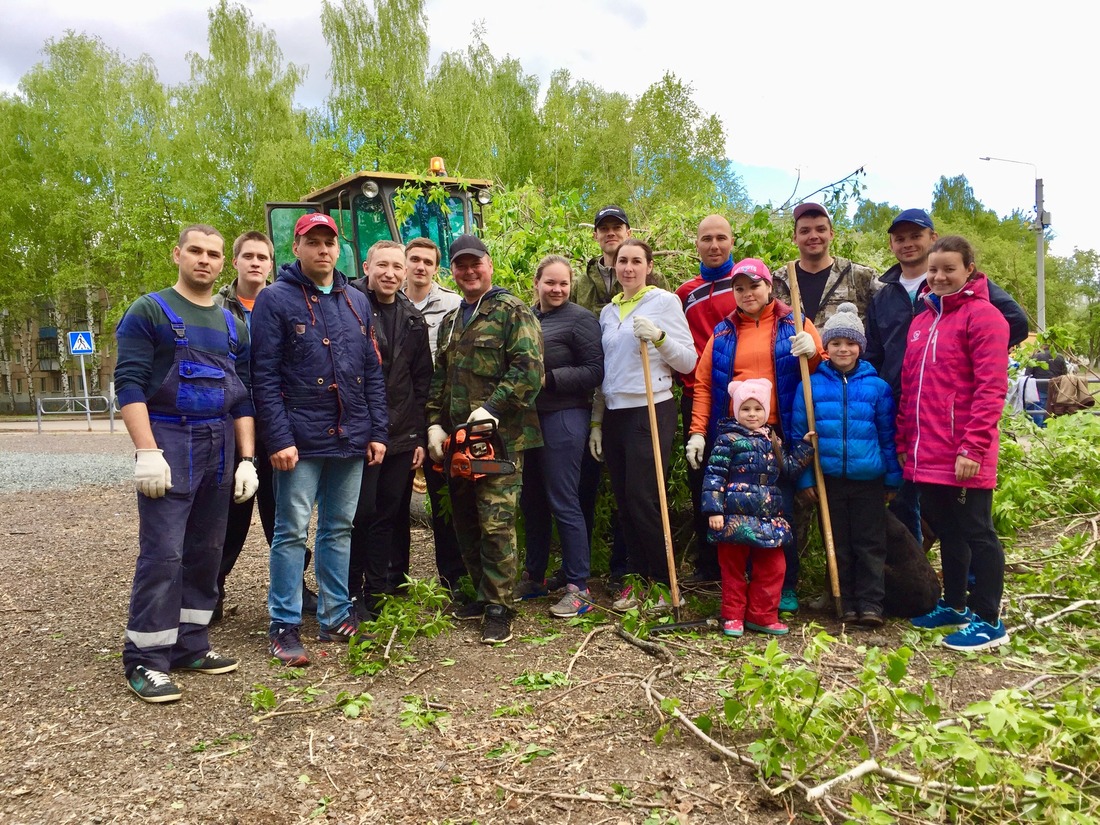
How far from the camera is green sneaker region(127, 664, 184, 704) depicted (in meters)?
3.42

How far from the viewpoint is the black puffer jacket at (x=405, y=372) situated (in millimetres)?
4375

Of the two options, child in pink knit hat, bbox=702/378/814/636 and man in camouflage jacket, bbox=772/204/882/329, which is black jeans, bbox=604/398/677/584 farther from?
man in camouflage jacket, bbox=772/204/882/329

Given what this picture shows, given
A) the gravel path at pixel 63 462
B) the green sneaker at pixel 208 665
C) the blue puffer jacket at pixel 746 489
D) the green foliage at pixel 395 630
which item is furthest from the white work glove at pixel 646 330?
the gravel path at pixel 63 462

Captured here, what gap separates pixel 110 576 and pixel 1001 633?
562 cm

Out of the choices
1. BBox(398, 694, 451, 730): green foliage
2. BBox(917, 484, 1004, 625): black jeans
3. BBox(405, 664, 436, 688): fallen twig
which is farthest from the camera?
BBox(917, 484, 1004, 625): black jeans

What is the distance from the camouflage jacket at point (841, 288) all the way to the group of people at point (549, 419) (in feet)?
0.06

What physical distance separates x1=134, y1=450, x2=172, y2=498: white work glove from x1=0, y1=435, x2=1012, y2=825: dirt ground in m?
0.91

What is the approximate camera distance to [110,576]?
575 centimetres

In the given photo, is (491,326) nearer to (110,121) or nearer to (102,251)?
(102,251)

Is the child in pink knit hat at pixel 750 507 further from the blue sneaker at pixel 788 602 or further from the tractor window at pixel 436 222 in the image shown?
the tractor window at pixel 436 222

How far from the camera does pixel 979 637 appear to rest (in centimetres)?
388

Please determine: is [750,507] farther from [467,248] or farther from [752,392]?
[467,248]

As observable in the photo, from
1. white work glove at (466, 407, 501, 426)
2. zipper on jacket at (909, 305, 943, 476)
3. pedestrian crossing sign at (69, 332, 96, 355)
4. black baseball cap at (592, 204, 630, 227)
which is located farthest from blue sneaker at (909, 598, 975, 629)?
pedestrian crossing sign at (69, 332, 96, 355)

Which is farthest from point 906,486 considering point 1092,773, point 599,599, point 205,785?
point 205,785
